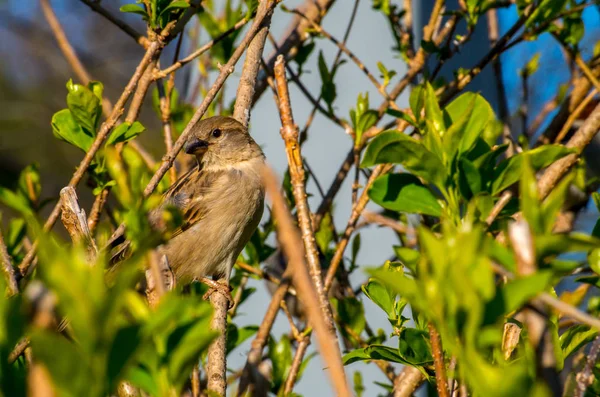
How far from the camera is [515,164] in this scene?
151cm

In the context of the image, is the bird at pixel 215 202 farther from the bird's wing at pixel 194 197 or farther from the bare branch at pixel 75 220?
the bare branch at pixel 75 220

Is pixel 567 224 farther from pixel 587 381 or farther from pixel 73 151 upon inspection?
pixel 73 151

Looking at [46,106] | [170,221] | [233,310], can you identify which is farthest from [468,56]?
[46,106]

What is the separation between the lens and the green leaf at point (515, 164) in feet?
4.97

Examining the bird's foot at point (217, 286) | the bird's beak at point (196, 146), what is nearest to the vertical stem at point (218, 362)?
the bird's foot at point (217, 286)

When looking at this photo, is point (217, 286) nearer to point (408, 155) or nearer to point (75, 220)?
point (75, 220)

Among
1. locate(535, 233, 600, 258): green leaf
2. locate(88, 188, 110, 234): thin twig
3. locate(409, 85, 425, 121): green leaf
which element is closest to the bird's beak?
locate(88, 188, 110, 234): thin twig

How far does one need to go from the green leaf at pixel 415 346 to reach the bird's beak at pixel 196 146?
2121mm

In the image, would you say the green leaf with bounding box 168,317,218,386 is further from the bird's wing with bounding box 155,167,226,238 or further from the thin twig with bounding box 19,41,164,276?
the bird's wing with bounding box 155,167,226,238

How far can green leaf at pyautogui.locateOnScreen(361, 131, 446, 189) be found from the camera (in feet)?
4.83

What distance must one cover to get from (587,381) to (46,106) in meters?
9.19

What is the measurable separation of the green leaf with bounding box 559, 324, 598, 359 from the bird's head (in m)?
2.03

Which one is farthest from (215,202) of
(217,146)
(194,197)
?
(217,146)

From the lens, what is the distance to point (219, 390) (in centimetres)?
155
